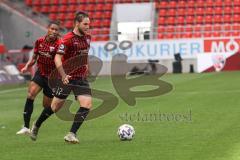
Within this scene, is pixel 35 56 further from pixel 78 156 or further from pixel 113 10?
pixel 113 10

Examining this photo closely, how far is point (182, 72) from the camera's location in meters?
39.4

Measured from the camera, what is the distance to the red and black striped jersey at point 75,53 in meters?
11.8

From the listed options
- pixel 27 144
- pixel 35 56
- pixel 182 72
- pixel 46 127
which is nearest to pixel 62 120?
pixel 46 127

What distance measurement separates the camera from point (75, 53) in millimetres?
11945

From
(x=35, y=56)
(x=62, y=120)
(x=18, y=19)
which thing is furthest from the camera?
(x=18, y=19)

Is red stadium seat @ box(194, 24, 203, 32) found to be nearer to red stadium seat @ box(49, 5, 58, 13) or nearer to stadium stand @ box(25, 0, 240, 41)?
stadium stand @ box(25, 0, 240, 41)

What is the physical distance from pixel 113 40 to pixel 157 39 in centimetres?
265

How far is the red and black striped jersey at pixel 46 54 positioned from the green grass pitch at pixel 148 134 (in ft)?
4.01

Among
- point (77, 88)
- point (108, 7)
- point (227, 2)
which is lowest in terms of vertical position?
point (108, 7)

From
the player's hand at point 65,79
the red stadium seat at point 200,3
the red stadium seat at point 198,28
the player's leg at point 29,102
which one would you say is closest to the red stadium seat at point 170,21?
the red stadium seat at point 200,3

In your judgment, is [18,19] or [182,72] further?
[18,19]

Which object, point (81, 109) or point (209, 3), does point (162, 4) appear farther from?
point (81, 109)

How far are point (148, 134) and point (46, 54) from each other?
2.54 m

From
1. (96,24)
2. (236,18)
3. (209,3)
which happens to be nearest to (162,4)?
(209,3)
